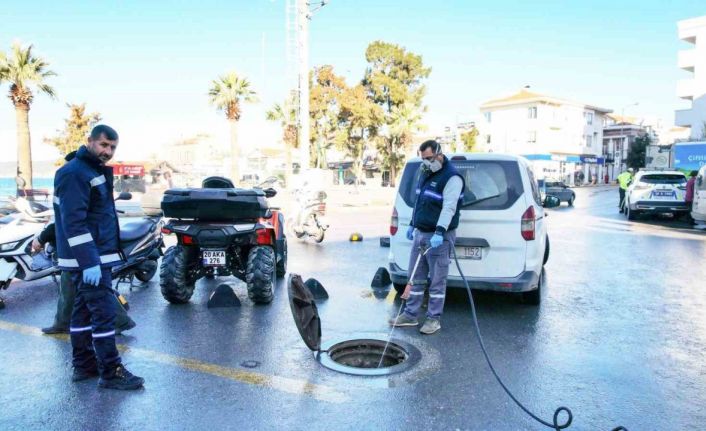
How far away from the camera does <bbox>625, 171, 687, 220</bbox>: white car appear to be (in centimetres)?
1748

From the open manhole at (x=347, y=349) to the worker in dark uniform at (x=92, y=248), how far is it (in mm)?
1379

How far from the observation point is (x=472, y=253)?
6.02 m

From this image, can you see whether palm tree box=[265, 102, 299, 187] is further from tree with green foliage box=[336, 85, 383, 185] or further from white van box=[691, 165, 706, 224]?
white van box=[691, 165, 706, 224]

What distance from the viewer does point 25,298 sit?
7.03 metres

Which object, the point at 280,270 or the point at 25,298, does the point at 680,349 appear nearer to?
the point at 280,270

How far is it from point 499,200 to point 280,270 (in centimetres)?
385

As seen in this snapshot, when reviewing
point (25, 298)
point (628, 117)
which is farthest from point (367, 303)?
point (628, 117)

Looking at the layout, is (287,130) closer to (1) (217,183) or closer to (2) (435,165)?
(1) (217,183)

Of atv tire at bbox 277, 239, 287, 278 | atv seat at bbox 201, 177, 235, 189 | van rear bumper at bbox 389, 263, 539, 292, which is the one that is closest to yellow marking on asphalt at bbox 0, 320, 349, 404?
van rear bumper at bbox 389, 263, 539, 292

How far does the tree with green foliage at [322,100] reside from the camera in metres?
48.1

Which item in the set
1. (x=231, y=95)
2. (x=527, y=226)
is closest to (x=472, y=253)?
(x=527, y=226)

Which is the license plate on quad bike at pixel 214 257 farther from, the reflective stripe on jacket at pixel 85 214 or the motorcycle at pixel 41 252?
the reflective stripe on jacket at pixel 85 214

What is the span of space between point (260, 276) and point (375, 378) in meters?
2.56

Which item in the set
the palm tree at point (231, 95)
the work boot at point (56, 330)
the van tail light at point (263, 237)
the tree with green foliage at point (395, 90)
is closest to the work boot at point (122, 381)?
the work boot at point (56, 330)
